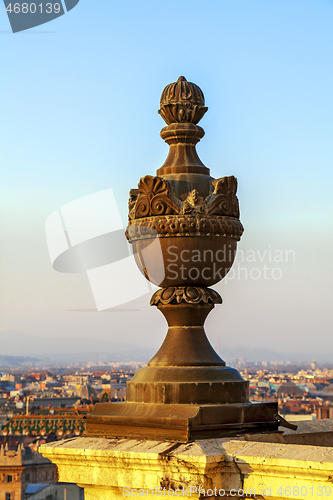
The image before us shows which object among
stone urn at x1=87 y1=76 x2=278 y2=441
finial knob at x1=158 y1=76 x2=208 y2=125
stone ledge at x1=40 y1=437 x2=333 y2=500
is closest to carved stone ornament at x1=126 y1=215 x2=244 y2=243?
stone urn at x1=87 y1=76 x2=278 y2=441

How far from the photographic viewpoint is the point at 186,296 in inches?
178

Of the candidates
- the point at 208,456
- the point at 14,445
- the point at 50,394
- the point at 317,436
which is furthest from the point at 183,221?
the point at 50,394

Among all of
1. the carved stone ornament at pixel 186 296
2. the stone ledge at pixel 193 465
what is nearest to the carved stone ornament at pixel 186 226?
the carved stone ornament at pixel 186 296

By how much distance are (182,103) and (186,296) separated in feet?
4.33

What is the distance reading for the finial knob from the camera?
472cm

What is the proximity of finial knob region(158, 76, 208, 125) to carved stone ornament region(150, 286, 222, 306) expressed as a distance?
1172 mm

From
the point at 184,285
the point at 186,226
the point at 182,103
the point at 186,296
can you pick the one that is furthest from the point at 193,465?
the point at 182,103

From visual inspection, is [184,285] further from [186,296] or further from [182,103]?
[182,103]

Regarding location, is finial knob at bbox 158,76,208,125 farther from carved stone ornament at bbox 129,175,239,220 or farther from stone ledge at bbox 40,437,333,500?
stone ledge at bbox 40,437,333,500

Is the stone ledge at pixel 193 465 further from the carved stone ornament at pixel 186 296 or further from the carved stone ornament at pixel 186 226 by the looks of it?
the carved stone ornament at pixel 186 226

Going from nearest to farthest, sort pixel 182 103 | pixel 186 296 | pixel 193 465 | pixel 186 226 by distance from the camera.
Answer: pixel 193 465 → pixel 186 226 → pixel 186 296 → pixel 182 103

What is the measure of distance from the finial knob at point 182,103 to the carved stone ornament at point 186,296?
1172 mm

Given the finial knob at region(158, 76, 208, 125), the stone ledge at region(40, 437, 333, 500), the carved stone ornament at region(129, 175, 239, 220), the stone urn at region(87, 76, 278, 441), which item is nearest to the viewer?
the stone ledge at region(40, 437, 333, 500)

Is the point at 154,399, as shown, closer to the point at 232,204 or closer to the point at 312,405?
the point at 232,204
